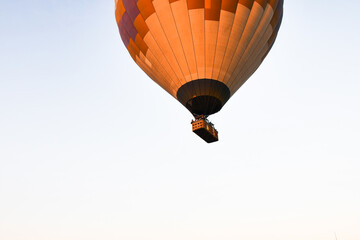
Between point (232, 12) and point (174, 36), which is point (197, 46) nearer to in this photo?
point (174, 36)

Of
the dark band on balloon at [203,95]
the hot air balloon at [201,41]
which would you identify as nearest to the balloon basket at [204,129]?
the hot air balloon at [201,41]

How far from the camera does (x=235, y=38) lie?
54.5ft

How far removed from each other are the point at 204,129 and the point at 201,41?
194 inches

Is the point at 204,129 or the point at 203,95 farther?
the point at 203,95

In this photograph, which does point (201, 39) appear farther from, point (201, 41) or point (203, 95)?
point (203, 95)

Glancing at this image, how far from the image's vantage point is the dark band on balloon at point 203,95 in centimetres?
1670

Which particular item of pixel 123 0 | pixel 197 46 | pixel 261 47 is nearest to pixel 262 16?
pixel 261 47

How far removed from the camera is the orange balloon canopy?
1623cm

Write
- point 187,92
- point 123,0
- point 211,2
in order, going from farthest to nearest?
point 123,0
point 187,92
point 211,2

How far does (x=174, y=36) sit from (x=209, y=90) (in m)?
3.64

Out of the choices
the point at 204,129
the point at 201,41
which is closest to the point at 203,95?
the point at 204,129

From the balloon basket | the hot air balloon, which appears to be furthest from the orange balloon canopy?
the balloon basket

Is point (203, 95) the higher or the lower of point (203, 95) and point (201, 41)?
the lower

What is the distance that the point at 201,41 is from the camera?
1633 cm
